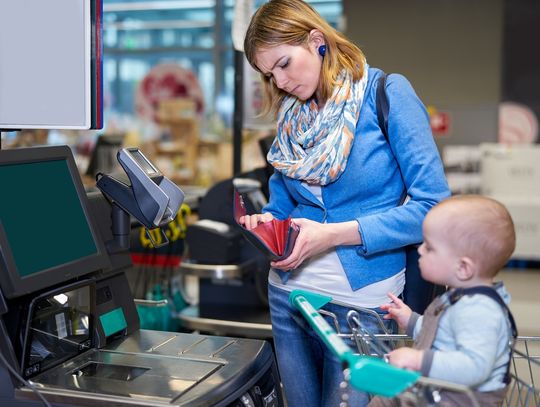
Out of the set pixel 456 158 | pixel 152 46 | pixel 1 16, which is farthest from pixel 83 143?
pixel 1 16

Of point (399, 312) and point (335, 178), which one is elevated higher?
point (335, 178)

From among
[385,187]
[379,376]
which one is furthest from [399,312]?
[379,376]

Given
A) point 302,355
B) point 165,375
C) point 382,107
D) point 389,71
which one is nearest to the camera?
point 165,375

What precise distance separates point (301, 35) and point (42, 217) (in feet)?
2.37

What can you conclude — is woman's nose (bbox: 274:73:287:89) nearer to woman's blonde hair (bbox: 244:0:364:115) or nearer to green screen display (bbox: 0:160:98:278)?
woman's blonde hair (bbox: 244:0:364:115)

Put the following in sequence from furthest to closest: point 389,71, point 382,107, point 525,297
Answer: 1. point 389,71
2. point 525,297
3. point 382,107

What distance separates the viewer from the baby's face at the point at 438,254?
138cm

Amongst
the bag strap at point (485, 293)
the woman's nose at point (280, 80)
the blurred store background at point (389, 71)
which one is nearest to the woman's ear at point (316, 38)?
the woman's nose at point (280, 80)

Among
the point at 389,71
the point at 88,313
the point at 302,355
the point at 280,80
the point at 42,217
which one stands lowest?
the point at 302,355

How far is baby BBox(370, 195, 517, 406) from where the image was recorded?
1.31 metres

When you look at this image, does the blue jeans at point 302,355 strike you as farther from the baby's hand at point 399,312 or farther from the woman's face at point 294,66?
the woman's face at point 294,66

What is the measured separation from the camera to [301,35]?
1738 millimetres

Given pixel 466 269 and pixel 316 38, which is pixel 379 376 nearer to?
pixel 466 269

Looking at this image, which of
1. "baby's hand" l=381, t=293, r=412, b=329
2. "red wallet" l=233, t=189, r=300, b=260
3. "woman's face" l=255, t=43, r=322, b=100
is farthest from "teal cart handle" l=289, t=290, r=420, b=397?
"woman's face" l=255, t=43, r=322, b=100
